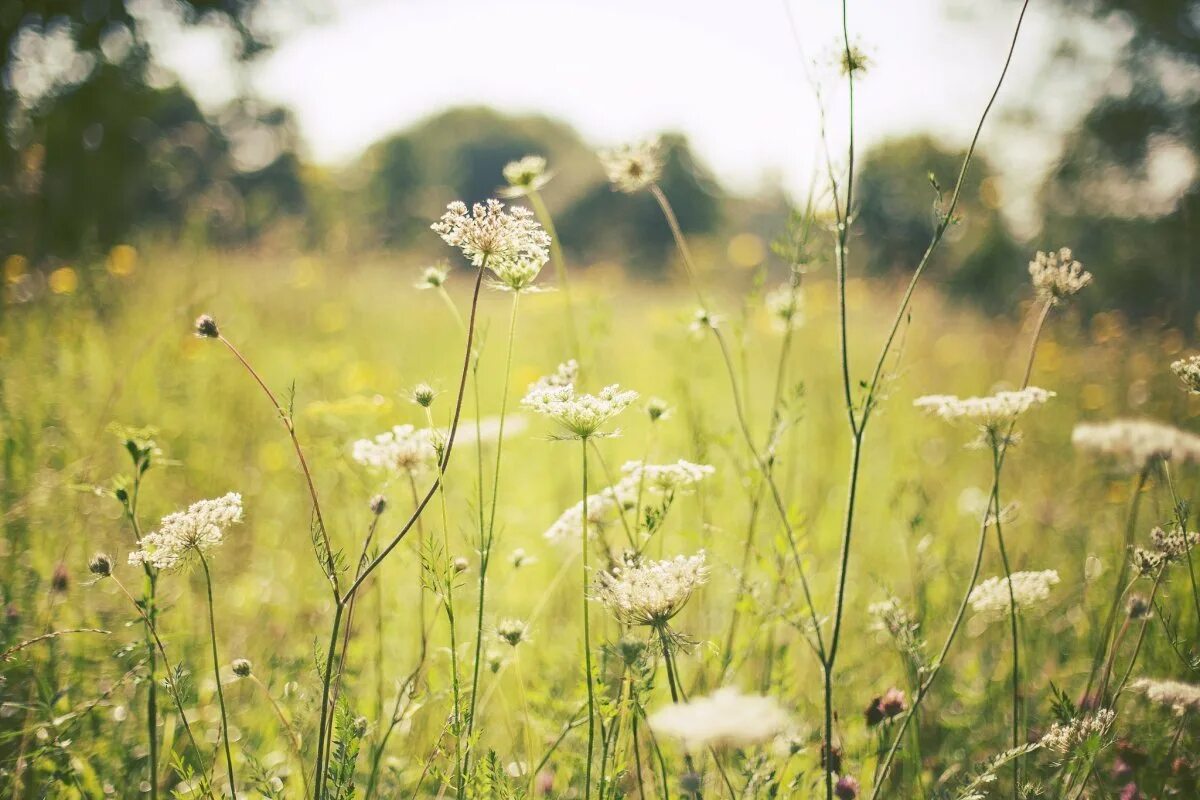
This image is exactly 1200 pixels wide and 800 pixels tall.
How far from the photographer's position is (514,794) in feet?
4.25

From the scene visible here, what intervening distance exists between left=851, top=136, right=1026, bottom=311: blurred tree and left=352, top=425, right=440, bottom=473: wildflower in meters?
1.13

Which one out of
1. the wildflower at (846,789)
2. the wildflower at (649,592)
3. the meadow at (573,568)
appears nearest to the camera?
the wildflower at (649,592)

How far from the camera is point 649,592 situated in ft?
4.08

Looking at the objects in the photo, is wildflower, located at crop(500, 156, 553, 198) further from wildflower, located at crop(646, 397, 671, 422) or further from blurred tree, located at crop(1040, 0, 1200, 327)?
blurred tree, located at crop(1040, 0, 1200, 327)

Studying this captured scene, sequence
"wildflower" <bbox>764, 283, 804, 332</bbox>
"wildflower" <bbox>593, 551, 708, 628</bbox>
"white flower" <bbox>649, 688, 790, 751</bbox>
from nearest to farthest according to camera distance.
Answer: "white flower" <bbox>649, 688, 790, 751</bbox> → "wildflower" <bbox>593, 551, 708, 628</bbox> → "wildflower" <bbox>764, 283, 804, 332</bbox>

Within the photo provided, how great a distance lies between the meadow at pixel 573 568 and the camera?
1354mm

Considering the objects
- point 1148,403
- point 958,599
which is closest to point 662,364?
point 1148,403

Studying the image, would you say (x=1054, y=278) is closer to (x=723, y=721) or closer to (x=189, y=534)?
(x=723, y=721)

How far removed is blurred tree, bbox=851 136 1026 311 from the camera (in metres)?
7.45

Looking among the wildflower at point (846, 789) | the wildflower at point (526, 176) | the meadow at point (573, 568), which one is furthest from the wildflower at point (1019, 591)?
the wildflower at point (526, 176)

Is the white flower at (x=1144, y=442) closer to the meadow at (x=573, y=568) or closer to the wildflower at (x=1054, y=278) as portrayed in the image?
the meadow at (x=573, y=568)

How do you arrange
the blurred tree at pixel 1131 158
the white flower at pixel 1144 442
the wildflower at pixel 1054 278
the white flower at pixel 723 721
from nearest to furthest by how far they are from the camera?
the white flower at pixel 723 721
the wildflower at pixel 1054 278
the white flower at pixel 1144 442
the blurred tree at pixel 1131 158

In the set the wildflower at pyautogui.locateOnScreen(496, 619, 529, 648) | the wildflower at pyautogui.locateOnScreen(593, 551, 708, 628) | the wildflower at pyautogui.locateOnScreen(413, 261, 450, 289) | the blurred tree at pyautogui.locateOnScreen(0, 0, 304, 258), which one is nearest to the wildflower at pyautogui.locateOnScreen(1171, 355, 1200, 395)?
the wildflower at pyautogui.locateOnScreen(593, 551, 708, 628)

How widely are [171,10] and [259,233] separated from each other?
998 cm
